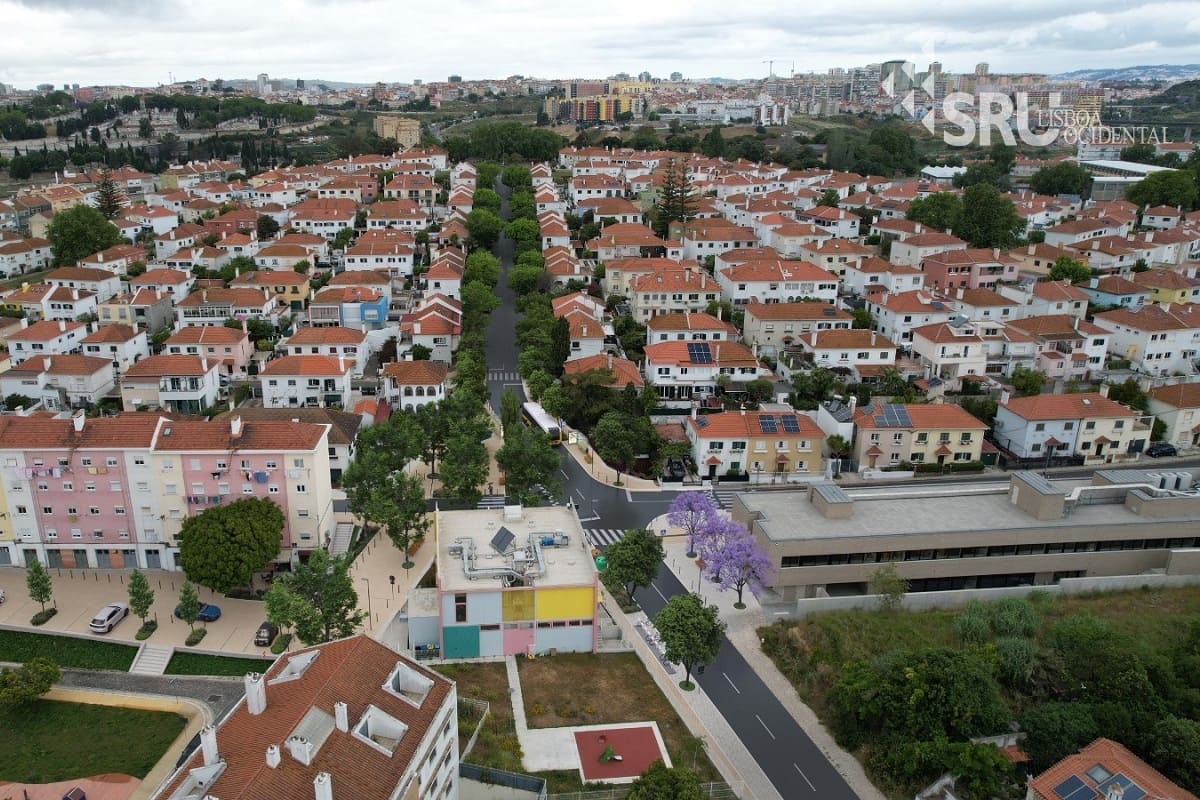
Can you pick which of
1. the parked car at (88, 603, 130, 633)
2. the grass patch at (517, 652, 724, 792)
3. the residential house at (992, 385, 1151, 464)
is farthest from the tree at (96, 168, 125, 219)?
the residential house at (992, 385, 1151, 464)

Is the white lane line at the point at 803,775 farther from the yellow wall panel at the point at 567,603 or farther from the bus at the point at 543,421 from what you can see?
the bus at the point at 543,421

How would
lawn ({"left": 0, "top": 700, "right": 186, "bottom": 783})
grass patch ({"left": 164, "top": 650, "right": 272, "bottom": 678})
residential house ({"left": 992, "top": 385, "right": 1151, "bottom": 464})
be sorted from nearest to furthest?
lawn ({"left": 0, "top": 700, "right": 186, "bottom": 783}), grass patch ({"left": 164, "top": 650, "right": 272, "bottom": 678}), residential house ({"left": 992, "top": 385, "right": 1151, "bottom": 464})

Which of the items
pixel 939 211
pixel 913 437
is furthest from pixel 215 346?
pixel 939 211

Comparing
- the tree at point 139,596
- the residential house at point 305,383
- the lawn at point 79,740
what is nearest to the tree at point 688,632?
the lawn at point 79,740

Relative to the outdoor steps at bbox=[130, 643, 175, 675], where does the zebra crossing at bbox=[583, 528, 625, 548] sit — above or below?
above

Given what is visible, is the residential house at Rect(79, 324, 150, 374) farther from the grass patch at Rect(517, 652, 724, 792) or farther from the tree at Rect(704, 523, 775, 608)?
the tree at Rect(704, 523, 775, 608)
